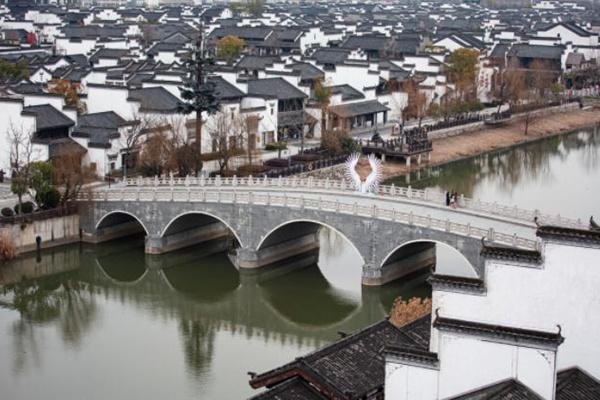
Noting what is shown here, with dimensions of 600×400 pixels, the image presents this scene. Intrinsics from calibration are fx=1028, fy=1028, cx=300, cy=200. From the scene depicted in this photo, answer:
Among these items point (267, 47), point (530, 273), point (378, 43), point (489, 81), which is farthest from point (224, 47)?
point (530, 273)

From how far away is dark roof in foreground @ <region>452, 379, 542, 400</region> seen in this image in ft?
48.3

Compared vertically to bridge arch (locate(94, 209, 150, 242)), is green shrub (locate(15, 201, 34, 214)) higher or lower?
higher

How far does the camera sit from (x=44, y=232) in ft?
132

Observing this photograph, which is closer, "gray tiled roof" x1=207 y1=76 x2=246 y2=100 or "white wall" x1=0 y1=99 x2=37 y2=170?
"white wall" x1=0 y1=99 x2=37 y2=170

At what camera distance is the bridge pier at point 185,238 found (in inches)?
1585

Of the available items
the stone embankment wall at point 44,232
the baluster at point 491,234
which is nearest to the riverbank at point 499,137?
the stone embankment wall at point 44,232

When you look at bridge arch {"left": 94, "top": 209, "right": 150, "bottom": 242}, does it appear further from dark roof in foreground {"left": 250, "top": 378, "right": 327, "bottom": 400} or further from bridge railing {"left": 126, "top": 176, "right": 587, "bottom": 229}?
dark roof in foreground {"left": 250, "top": 378, "right": 327, "bottom": 400}

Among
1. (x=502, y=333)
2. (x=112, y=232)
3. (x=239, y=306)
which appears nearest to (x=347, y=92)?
(x=112, y=232)

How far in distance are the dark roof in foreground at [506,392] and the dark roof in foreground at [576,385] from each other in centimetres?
107

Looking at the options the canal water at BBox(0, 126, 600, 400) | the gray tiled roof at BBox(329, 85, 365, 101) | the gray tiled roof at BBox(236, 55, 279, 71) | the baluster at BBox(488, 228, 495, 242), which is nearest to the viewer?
the canal water at BBox(0, 126, 600, 400)

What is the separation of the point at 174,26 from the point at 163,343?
75456 millimetres

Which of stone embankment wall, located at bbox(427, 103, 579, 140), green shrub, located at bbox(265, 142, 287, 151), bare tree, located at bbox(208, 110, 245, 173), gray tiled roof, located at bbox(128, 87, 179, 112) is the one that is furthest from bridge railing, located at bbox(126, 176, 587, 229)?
stone embankment wall, located at bbox(427, 103, 579, 140)

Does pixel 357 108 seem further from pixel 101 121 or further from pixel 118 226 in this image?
pixel 118 226

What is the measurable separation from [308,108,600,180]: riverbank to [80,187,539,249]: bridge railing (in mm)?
13267
